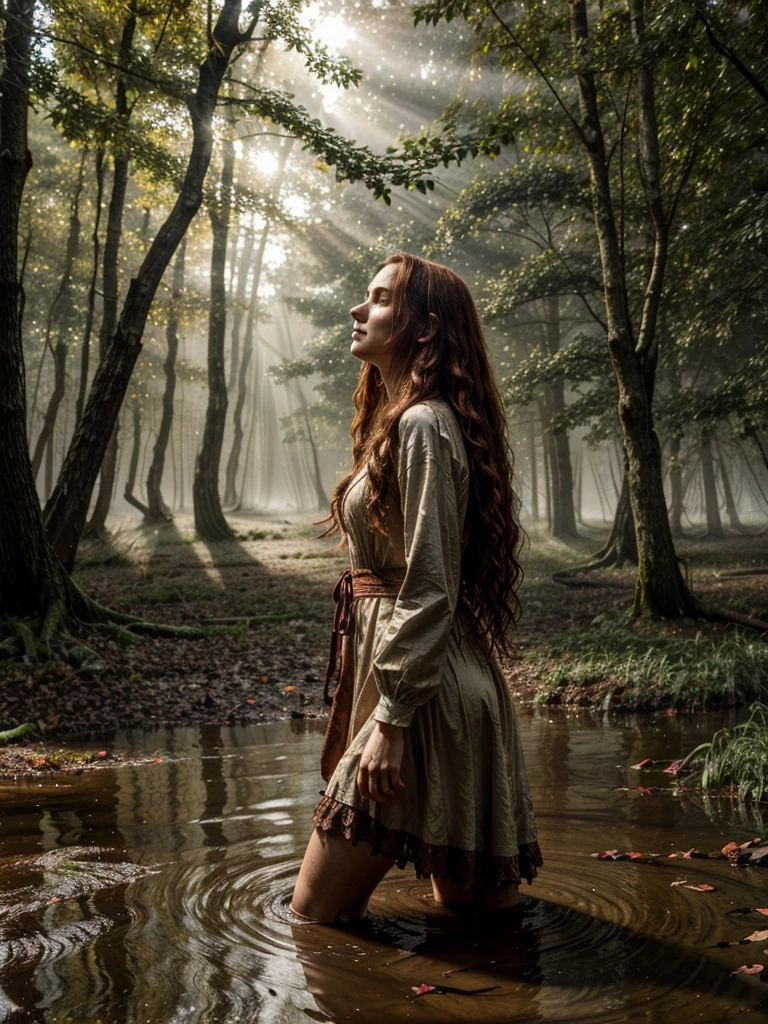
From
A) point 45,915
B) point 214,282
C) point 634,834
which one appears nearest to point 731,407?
point 634,834

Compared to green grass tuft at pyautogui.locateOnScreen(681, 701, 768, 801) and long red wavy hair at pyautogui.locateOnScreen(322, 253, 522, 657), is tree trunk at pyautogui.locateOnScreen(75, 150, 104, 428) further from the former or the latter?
long red wavy hair at pyautogui.locateOnScreen(322, 253, 522, 657)

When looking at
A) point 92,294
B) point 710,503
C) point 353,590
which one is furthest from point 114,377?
point 710,503

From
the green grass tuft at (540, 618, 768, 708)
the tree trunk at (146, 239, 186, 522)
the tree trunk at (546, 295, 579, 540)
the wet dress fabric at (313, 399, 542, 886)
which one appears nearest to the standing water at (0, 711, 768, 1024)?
the wet dress fabric at (313, 399, 542, 886)

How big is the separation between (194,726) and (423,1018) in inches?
224

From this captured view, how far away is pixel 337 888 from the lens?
9.71 feet

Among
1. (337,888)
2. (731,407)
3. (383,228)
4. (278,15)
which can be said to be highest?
(383,228)

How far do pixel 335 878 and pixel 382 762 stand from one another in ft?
1.84

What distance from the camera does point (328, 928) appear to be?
9.83 ft

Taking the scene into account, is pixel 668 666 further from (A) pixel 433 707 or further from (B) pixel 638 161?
(B) pixel 638 161

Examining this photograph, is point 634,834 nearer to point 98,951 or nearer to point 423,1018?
point 423,1018

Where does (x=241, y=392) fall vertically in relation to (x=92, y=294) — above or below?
above

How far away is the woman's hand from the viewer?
266cm

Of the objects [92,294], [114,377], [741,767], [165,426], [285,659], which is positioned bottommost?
[741,767]

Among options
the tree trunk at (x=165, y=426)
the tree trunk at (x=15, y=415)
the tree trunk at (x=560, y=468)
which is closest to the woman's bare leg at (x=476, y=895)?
the tree trunk at (x=15, y=415)
